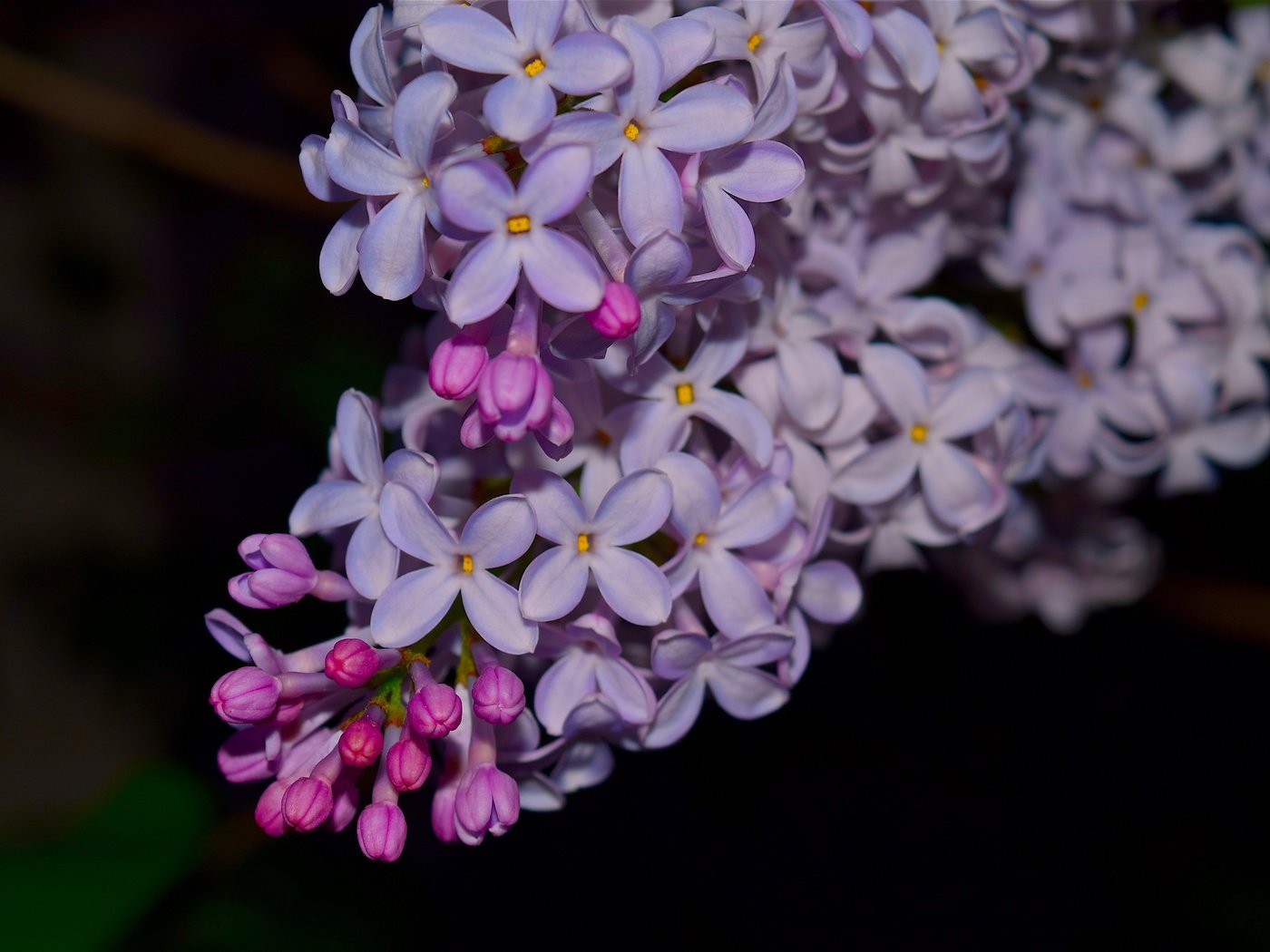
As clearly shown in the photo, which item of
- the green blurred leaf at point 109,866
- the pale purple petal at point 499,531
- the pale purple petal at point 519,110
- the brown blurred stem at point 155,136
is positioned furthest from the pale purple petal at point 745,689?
the brown blurred stem at point 155,136

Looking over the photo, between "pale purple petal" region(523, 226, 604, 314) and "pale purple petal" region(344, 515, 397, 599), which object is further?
"pale purple petal" region(344, 515, 397, 599)

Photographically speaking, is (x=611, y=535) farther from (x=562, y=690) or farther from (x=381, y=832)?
(x=381, y=832)

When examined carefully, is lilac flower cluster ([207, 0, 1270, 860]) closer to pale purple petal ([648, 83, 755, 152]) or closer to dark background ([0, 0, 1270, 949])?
pale purple petal ([648, 83, 755, 152])

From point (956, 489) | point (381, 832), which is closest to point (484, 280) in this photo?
point (381, 832)

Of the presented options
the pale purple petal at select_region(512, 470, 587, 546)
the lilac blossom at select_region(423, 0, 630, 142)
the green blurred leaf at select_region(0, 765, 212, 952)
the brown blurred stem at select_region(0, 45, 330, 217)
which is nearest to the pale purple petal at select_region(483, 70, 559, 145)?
the lilac blossom at select_region(423, 0, 630, 142)

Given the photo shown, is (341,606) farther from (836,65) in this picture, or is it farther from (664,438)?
(836,65)

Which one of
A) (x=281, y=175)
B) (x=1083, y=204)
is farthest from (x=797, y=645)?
(x=281, y=175)

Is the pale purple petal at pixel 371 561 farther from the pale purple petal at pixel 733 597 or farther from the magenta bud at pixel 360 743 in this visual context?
the pale purple petal at pixel 733 597
